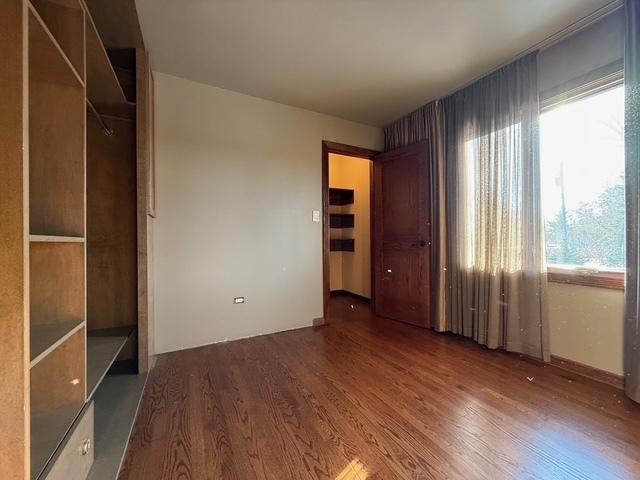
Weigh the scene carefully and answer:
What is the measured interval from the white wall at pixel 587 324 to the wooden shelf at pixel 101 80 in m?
3.32

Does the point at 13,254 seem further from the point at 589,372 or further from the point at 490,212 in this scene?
the point at 589,372

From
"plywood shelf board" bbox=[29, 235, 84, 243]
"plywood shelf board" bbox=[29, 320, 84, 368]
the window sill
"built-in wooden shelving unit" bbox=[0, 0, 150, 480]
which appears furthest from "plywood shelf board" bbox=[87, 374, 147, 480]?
the window sill

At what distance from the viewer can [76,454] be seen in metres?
1.00

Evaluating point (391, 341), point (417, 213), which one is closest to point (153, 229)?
point (391, 341)

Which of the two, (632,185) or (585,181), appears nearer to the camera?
(632,185)

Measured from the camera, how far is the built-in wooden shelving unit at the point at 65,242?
0.68 meters

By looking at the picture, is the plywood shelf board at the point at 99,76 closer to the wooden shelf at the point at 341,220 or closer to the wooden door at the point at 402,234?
the wooden door at the point at 402,234

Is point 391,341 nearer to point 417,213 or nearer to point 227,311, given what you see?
point 417,213

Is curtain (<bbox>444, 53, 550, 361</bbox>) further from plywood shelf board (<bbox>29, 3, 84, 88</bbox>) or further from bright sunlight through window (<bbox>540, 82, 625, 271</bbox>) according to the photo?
plywood shelf board (<bbox>29, 3, 84, 88</bbox>)

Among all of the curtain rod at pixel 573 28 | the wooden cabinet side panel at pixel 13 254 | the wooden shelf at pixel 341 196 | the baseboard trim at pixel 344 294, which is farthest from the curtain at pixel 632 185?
the wooden shelf at pixel 341 196

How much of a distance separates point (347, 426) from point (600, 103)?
270cm

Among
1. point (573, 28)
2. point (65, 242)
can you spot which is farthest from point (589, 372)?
point (65, 242)

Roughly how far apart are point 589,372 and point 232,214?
10.2ft

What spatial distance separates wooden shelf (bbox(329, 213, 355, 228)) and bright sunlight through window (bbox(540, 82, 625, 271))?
287 cm
